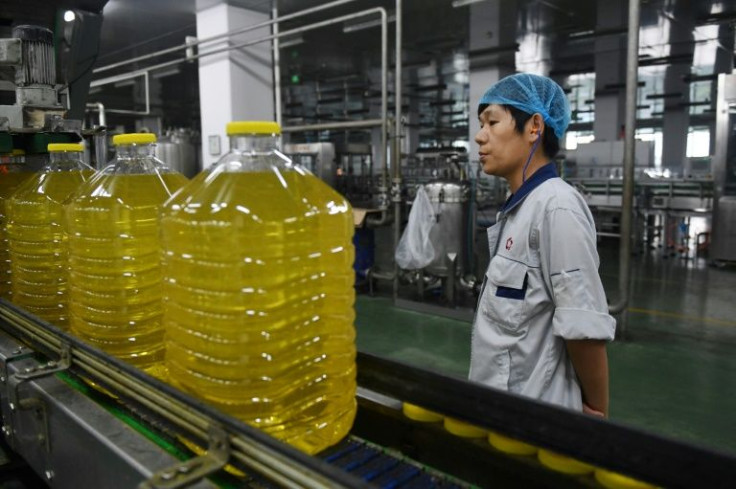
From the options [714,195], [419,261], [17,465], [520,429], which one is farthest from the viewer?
[714,195]

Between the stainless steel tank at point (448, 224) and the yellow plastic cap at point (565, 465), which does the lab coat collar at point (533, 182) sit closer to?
the yellow plastic cap at point (565, 465)

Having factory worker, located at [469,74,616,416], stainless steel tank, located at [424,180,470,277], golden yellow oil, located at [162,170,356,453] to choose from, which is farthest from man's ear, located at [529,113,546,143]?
stainless steel tank, located at [424,180,470,277]

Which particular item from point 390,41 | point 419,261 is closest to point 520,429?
point 419,261

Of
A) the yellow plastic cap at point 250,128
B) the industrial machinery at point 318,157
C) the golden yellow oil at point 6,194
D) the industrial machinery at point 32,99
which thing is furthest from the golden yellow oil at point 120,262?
the industrial machinery at point 318,157

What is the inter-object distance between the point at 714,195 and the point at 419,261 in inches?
196

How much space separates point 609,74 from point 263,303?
45.1 feet

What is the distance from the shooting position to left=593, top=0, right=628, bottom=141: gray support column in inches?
342

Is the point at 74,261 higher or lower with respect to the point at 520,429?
higher

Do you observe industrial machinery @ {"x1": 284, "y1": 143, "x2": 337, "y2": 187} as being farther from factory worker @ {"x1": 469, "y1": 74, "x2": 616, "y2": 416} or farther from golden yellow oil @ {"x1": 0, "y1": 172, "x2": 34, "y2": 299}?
factory worker @ {"x1": 469, "y1": 74, "x2": 616, "y2": 416}

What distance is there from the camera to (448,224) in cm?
542

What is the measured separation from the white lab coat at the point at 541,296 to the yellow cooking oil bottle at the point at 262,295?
1.65ft

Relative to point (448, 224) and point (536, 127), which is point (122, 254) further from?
point (448, 224)

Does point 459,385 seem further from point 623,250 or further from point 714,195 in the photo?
point 714,195

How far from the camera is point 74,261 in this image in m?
1.35
